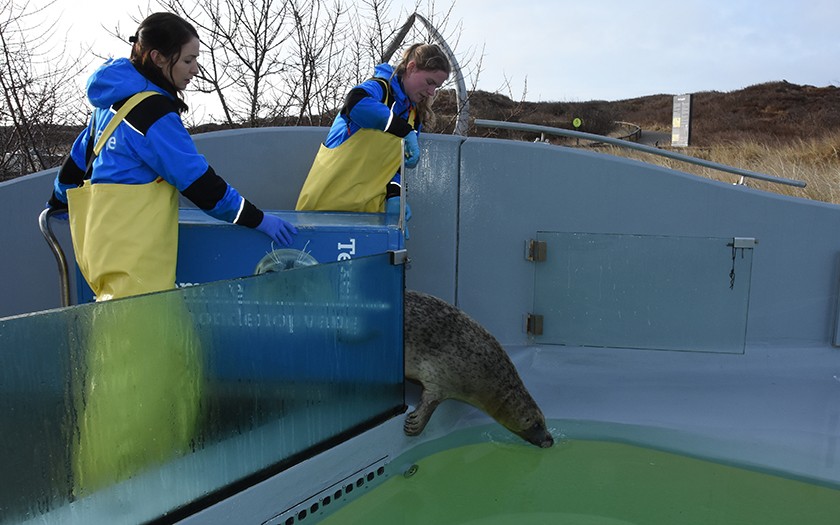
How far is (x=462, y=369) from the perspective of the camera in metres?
3.71

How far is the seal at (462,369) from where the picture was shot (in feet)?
11.9

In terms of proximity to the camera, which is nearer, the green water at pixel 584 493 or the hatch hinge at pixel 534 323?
the green water at pixel 584 493

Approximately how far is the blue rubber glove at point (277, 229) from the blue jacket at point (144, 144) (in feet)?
0.67

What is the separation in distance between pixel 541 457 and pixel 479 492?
0.49 metres

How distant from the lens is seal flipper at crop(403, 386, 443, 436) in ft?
11.2

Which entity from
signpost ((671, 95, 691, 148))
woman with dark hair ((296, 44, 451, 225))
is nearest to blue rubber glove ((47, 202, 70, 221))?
woman with dark hair ((296, 44, 451, 225))

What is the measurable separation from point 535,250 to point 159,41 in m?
2.68

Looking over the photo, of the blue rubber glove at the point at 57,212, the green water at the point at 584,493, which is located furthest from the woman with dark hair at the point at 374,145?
the green water at the point at 584,493

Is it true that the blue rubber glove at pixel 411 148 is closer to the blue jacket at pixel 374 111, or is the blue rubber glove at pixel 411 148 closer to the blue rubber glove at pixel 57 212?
the blue jacket at pixel 374 111

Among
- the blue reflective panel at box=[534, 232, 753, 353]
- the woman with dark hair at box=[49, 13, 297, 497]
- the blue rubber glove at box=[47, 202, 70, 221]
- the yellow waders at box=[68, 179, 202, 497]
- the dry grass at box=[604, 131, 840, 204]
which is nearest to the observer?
the yellow waders at box=[68, 179, 202, 497]

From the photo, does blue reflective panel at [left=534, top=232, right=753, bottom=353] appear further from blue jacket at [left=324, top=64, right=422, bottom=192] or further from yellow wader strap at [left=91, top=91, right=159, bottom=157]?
yellow wader strap at [left=91, top=91, right=159, bottom=157]

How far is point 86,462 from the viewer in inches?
79.8

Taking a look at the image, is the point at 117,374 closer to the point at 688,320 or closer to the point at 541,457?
the point at 541,457

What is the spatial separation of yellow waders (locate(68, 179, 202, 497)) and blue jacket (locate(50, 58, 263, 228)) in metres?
0.08
